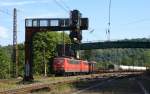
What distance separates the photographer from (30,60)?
58094 mm

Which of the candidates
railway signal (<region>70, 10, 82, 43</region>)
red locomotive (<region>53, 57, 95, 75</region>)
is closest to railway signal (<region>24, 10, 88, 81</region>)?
railway signal (<region>70, 10, 82, 43</region>)

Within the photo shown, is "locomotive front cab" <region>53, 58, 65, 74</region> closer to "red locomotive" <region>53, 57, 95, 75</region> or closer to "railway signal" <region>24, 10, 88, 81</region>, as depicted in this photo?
"red locomotive" <region>53, 57, 95, 75</region>

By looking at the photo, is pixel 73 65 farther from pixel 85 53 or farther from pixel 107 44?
pixel 85 53

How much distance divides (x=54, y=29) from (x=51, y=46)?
91.5m

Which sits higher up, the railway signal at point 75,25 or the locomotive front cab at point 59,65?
the railway signal at point 75,25

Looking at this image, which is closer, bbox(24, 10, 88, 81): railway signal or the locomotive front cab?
bbox(24, 10, 88, 81): railway signal

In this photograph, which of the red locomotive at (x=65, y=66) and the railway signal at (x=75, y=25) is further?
the red locomotive at (x=65, y=66)

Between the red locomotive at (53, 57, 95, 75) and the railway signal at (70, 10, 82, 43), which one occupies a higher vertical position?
the railway signal at (70, 10, 82, 43)

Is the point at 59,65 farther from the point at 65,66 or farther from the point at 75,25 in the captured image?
the point at 75,25

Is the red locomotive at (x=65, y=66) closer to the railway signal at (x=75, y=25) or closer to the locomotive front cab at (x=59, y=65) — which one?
the locomotive front cab at (x=59, y=65)

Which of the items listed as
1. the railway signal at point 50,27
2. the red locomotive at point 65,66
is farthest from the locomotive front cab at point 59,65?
the railway signal at point 50,27

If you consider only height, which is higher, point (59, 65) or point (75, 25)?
point (75, 25)

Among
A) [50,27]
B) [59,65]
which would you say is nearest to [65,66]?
[59,65]

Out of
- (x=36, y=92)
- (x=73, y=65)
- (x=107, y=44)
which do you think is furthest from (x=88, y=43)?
(x=36, y=92)
